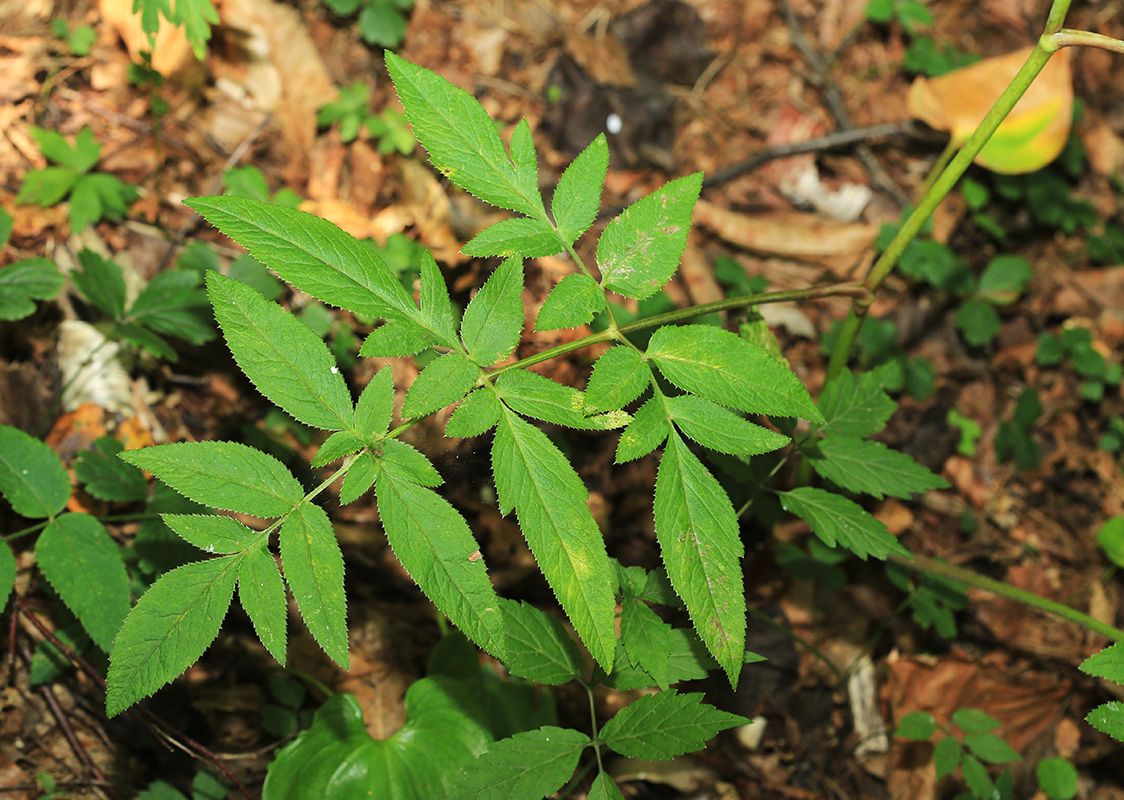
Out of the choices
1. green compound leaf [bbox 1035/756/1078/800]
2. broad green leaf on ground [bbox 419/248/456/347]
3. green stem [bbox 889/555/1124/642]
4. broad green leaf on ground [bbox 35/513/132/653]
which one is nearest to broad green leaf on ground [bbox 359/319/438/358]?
broad green leaf on ground [bbox 419/248/456/347]

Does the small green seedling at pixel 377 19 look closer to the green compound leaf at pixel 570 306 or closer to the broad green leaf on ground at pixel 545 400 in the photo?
the green compound leaf at pixel 570 306

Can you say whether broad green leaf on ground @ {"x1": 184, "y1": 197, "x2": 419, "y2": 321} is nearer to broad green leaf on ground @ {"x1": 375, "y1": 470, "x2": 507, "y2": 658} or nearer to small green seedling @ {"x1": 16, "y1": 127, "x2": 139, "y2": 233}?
broad green leaf on ground @ {"x1": 375, "y1": 470, "x2": 507, "y2": 658}

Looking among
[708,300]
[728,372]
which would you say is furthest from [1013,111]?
[728,372]

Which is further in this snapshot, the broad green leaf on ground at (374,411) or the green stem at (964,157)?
the green stem at (964,157)

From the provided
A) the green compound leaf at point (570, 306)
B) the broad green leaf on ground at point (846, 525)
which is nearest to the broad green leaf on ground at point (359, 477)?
the green compound leaf at point (570, 306)

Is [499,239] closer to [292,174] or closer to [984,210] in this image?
[292,174]

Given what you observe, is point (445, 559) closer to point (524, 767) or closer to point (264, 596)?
point (264, 596)

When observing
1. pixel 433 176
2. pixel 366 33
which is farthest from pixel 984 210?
pixel 366 33

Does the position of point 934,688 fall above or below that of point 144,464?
below
